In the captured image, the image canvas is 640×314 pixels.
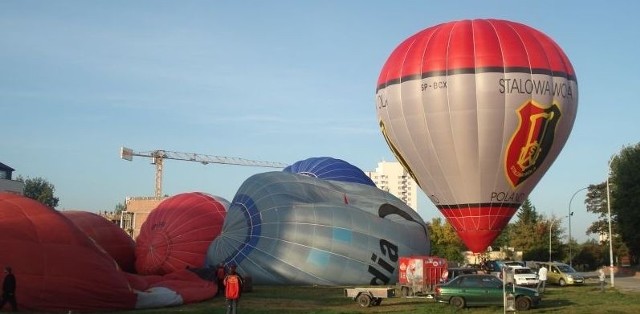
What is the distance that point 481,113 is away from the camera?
3547 centimetres

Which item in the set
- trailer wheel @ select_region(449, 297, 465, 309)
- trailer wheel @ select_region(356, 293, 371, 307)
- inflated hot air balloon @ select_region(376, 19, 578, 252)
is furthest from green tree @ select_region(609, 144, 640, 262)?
trailer wheel @ select_region(356, 293, 371, 307)

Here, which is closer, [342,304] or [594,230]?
[342,304]

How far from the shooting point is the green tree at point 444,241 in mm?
84688

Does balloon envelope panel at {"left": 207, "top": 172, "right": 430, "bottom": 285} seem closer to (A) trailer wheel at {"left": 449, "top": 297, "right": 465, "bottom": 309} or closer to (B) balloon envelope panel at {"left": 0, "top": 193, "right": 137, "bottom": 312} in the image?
(A) trailer wheel at {"left": 449, "top": 297, "right": 465, "bottom": 309}

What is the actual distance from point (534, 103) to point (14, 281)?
24701 millimetres

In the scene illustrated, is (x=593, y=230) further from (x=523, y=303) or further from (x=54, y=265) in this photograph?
(x=54, y=265)

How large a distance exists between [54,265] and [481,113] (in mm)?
21162

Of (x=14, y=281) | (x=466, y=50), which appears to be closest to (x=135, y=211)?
(x=466, y=50)

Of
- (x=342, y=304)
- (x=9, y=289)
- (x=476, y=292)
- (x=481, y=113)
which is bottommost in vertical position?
(x=342, y=304)

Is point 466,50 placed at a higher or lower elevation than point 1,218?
higher

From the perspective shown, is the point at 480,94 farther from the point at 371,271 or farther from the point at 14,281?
the point at 14,281

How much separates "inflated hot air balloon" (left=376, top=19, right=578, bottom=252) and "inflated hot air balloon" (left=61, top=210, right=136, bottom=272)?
51.0 feet

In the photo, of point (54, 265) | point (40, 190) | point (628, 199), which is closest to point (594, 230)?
point (628, 199)

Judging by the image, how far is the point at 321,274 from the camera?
34531 millimetres
